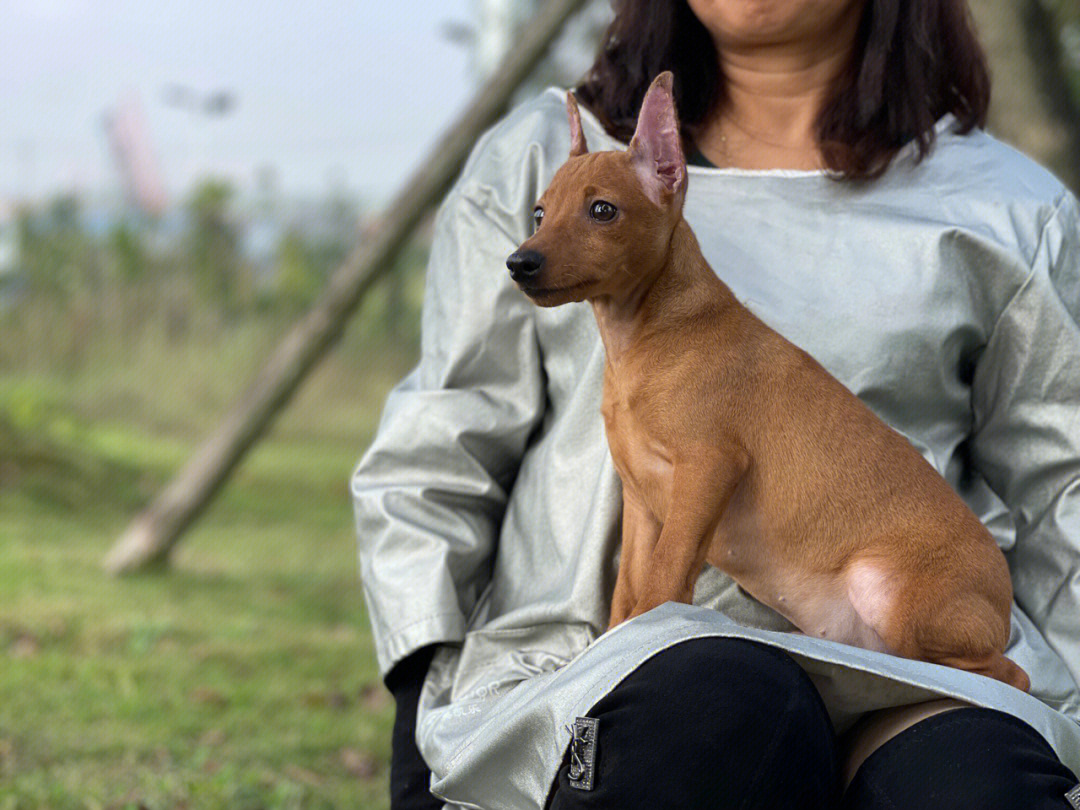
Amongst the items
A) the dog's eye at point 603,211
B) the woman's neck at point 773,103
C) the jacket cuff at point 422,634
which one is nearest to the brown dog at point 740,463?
the dog's eye at point 603,211

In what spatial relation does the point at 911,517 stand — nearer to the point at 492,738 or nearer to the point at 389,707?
the point at 492,738

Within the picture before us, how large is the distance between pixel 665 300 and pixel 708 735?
0.56 metres

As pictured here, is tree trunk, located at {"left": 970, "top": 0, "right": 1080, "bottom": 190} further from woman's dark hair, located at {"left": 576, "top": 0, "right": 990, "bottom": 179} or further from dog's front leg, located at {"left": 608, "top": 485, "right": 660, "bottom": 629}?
dog's front leg, located at {"left": 608, "top": 485, "right": 660, "bottom": 629}

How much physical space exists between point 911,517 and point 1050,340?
507 millimetres

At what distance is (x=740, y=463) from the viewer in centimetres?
165

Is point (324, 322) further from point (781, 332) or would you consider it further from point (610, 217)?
point (610, 217)

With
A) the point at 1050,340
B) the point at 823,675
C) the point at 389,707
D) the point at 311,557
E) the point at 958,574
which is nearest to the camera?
the point at 823,675

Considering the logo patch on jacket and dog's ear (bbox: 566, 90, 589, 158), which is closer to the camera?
the logo patch on jacket

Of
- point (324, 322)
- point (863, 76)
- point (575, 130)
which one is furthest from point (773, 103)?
point (324, 322)

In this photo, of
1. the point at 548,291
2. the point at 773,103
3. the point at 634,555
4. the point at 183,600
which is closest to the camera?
the point at 548,291

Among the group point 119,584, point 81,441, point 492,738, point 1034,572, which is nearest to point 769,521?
point 492,738

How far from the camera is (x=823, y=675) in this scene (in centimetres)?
150

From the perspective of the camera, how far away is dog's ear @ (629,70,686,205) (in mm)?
1619

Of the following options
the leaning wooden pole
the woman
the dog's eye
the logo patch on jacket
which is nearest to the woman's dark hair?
the woman
